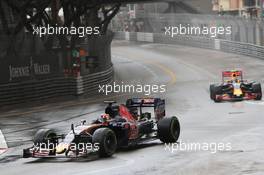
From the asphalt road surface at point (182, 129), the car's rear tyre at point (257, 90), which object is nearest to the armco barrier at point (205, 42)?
the asphalt road surface at point (182, 129)

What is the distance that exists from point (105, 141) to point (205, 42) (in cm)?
4855

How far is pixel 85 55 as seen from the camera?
35.6 meters

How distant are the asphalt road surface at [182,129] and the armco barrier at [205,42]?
3.91m

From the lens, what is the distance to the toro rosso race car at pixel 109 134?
596 inches

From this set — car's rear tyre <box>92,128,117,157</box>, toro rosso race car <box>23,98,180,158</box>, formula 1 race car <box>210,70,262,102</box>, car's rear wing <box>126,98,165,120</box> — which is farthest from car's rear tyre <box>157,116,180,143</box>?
formula 1 race car <box>210,70,262,102</box>

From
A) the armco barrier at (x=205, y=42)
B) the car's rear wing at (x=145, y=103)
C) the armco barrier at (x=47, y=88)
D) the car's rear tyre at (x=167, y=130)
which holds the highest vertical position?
the car's rear wing at (x=145, y=103)

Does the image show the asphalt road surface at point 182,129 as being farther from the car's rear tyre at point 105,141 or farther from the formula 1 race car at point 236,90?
the formula 1 race car at point 236,90

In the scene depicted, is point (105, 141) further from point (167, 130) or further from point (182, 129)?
point (182, 129)

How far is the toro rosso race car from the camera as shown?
15.1m

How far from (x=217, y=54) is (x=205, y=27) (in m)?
4.12

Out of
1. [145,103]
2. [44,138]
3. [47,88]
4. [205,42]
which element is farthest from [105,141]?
[205,42]

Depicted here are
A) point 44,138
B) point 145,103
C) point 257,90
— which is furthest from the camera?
point 257,90

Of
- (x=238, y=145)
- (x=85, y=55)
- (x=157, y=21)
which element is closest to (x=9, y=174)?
(x=238, y=145)

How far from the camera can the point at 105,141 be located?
1512 cm
